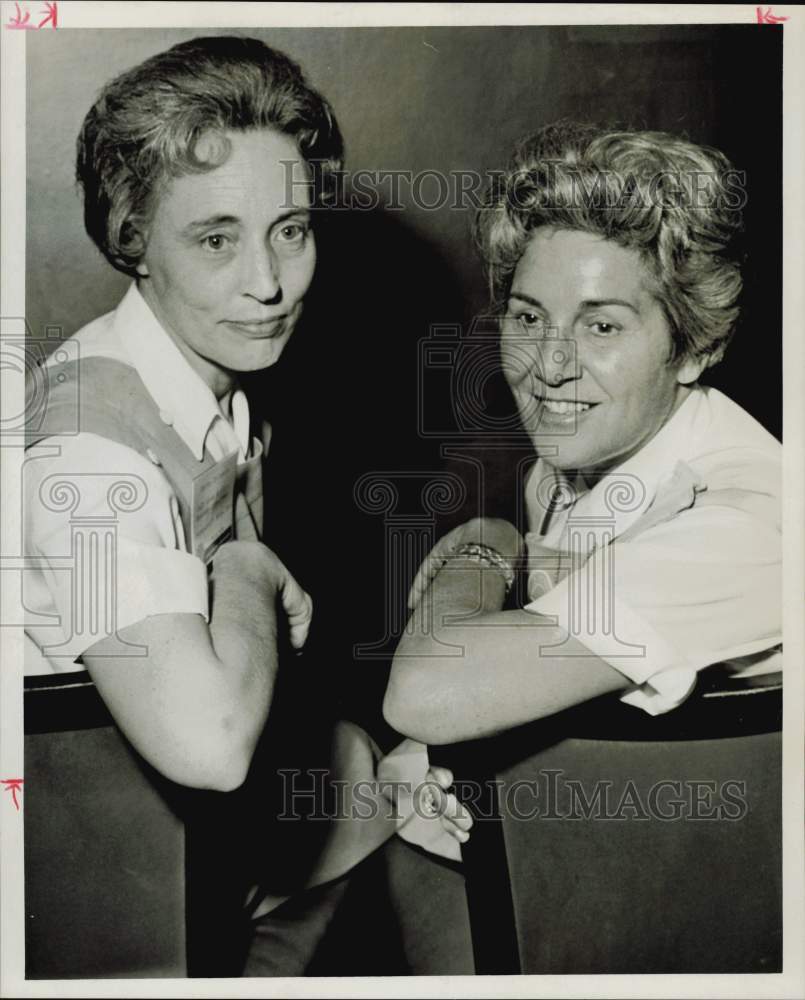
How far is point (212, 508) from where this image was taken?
2.34m

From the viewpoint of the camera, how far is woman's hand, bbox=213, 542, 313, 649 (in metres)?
2.31

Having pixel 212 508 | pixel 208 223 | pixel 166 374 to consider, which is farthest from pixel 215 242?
pixel 212 508

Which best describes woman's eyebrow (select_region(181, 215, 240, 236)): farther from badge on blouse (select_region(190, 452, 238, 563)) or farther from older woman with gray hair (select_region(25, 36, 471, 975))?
badge on blouse (select_region(190, 452, 238, 563))

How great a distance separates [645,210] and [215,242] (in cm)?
83

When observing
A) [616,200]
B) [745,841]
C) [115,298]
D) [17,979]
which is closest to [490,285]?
[616,200]

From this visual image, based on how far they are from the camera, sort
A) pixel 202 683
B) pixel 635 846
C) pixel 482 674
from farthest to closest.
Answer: pixel 635 846 → pixel 482 674 → pixel 202 683

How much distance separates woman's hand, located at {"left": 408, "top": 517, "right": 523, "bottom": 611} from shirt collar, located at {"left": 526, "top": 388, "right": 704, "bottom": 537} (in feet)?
0.27

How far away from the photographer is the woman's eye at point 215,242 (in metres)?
2.31

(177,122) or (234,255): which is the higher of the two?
(177,122)

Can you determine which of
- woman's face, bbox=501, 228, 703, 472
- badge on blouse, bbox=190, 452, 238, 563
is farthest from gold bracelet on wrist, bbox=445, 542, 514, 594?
badge on blouse, bbox=190, 452, 238, 563

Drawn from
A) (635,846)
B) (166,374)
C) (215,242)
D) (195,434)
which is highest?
(215,242)

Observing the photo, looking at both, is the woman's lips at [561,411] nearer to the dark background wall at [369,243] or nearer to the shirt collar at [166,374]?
the dark background wall at [369,243]

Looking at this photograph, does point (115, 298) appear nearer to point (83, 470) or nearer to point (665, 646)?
point (83, 470)

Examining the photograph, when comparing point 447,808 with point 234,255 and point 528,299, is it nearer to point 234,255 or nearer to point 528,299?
point 528,299
